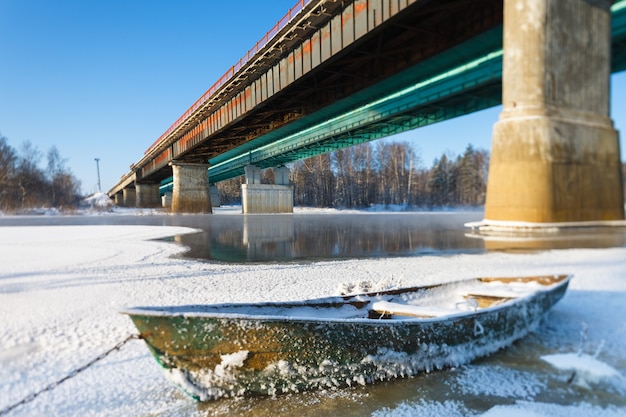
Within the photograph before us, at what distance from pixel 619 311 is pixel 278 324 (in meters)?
6.38

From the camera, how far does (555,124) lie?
43.5 ft

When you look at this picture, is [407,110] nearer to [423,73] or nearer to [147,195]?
[423,73]

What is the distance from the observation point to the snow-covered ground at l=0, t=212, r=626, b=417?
11.5 ft

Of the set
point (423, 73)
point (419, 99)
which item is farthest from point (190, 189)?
point (423, 73)

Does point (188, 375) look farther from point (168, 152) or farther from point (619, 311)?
point (168, 152)

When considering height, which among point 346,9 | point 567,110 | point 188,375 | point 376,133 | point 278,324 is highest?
point 346,9

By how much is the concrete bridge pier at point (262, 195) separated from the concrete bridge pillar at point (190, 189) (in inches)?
233

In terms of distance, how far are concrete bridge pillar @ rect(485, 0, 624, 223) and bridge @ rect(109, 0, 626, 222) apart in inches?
2.3

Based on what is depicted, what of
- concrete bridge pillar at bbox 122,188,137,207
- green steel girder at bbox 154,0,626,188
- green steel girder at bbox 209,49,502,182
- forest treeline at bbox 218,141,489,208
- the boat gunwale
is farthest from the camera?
concrete bridge pillar at bbox 122,188,137,207

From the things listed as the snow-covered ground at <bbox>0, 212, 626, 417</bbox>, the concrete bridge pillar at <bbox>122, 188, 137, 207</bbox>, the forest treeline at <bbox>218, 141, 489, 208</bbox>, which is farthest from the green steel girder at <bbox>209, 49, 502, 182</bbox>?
the concrete bridge pillar at <bbox>122, 188, 137, 207</bbox>

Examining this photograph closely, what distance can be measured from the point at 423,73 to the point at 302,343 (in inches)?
909

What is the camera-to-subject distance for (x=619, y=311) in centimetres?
611

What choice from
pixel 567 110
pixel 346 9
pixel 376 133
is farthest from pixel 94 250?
pixel 376 133

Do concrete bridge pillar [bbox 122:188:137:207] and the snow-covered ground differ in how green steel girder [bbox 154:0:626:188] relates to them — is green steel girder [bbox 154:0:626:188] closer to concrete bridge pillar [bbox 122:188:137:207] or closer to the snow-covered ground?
the snow-covered ground
